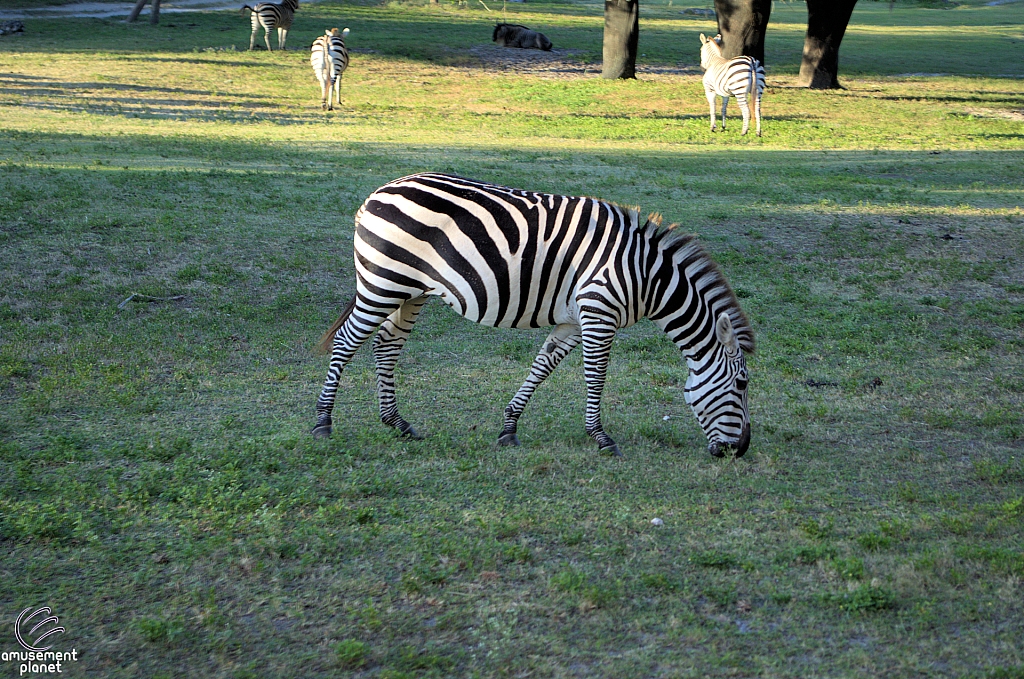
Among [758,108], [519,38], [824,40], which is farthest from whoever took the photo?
[519,38]

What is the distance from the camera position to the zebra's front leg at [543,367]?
6.51 meters

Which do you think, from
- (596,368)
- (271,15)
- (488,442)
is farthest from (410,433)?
(271,15)

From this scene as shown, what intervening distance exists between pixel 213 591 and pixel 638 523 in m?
2.33

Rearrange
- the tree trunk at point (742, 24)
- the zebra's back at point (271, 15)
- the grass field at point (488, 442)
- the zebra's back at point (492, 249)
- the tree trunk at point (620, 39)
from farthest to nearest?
the zebra's back at point (271, 15)
the tree trunk at point (620, 39)
the tree trunk at point (742, 24)
the zebra's back at point (492, 249)
the grass field at point (488, 442)

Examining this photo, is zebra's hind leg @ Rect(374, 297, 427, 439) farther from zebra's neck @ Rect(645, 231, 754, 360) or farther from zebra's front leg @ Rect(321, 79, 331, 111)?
zebra's front leg @ Rect(321, 79, 331, 111)

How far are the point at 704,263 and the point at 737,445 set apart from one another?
123 cm

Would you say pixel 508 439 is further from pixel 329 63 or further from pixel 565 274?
pixel 329 63

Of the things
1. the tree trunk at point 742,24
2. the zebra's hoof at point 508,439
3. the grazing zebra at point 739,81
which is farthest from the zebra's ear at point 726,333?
the tree trunk at point 742,24

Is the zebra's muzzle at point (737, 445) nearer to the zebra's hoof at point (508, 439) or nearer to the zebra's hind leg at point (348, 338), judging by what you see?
the zebra's hoof at point (508, 439)

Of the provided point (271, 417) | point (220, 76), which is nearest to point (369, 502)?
point (271, 417)

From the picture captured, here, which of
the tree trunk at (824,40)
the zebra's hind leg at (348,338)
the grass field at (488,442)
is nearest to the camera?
the grass field at (488,442)

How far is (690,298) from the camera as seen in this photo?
6.20 meters

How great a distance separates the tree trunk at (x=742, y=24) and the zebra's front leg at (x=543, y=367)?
19.5 metres

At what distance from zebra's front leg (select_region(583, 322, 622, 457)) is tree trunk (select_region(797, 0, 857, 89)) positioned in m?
22.3
